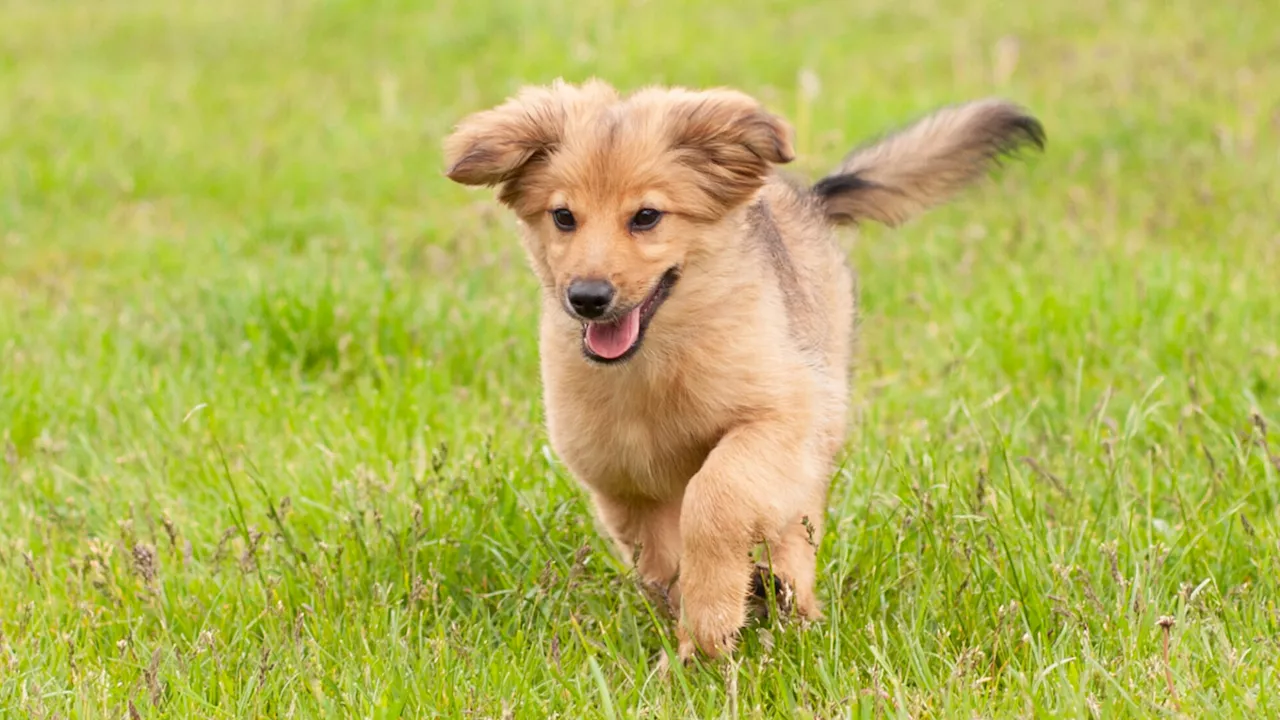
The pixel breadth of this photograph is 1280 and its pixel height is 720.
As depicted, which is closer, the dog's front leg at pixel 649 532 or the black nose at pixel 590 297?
the black nose at pixel 590 297

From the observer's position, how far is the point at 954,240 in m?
6.80

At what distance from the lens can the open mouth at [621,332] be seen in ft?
11.2

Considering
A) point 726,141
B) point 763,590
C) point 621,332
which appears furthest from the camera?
→ point 763,590

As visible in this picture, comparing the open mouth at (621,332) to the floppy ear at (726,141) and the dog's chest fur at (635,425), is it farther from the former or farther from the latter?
the floppy ear at (726,141)

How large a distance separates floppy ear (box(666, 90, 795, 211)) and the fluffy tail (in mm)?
1130

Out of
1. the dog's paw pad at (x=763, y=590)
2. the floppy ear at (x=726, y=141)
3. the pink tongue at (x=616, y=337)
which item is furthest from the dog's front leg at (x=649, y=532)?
the floppy ear at (x=726, y=141)

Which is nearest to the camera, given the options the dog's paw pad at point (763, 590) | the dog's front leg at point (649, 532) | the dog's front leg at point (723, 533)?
the dog's front leg at point (723, 533)

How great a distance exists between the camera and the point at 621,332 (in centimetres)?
344

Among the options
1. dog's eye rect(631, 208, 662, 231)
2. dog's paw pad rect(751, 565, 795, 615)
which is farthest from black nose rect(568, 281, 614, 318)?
dog's paw pad rect(751, 565, 795, 615)

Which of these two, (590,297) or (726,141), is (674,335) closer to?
(590,297)

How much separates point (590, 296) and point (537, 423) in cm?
144

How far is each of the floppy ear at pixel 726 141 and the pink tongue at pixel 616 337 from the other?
0.36 metres

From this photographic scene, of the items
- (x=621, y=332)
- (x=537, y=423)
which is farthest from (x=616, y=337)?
(x=537, y=423)

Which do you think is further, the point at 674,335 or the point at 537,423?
the point at 537,423
